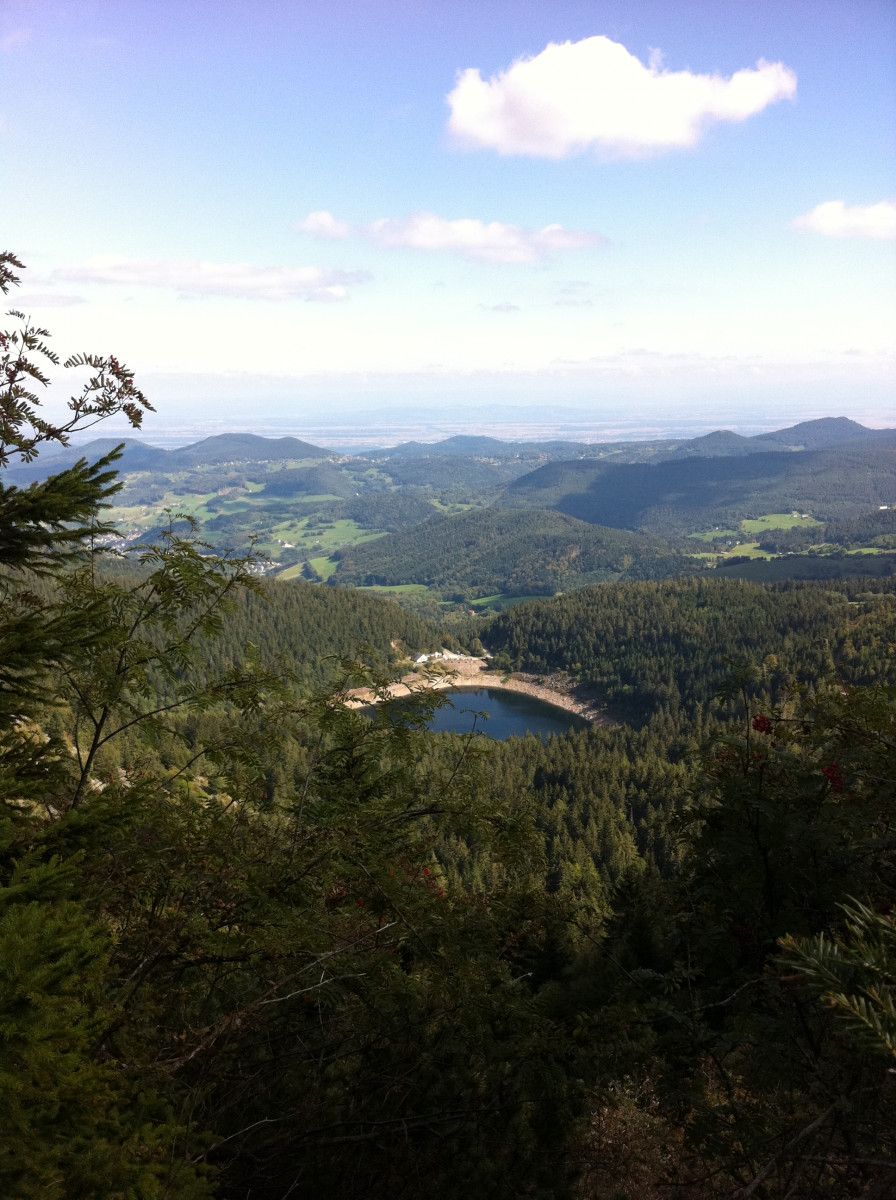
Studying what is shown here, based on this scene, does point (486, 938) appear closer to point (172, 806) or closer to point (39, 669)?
point (172, 806)

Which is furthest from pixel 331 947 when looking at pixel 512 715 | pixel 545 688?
pixel 545 688

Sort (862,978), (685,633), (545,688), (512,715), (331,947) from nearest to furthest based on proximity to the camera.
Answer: (862,978), (331,947), (512,715), (685,633), (545,688)

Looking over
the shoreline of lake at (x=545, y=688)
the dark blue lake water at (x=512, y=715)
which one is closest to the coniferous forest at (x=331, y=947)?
the dark blue lake water at (x=512, y=715)

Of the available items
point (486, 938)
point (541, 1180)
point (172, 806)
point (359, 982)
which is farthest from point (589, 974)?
point (172, 806)

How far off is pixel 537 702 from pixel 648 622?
30.7 metres

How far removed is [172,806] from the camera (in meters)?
6.88

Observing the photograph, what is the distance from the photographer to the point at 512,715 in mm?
127562

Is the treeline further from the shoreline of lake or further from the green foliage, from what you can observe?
the green foliage

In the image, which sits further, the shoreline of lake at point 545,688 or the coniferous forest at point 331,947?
the shoreline of lake at point 545,688

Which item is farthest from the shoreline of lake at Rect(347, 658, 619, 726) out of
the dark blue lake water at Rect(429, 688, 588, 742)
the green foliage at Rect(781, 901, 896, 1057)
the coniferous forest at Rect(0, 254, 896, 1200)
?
the green foliage at Rect(781, 901, 896, 1057)

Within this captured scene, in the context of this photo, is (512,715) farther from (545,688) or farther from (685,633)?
(685,633)

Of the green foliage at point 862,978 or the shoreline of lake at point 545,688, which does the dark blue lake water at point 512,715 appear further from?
the green foliage at point 862,978

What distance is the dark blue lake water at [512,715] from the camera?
116m

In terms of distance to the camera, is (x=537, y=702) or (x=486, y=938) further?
(x=537, y=702)
